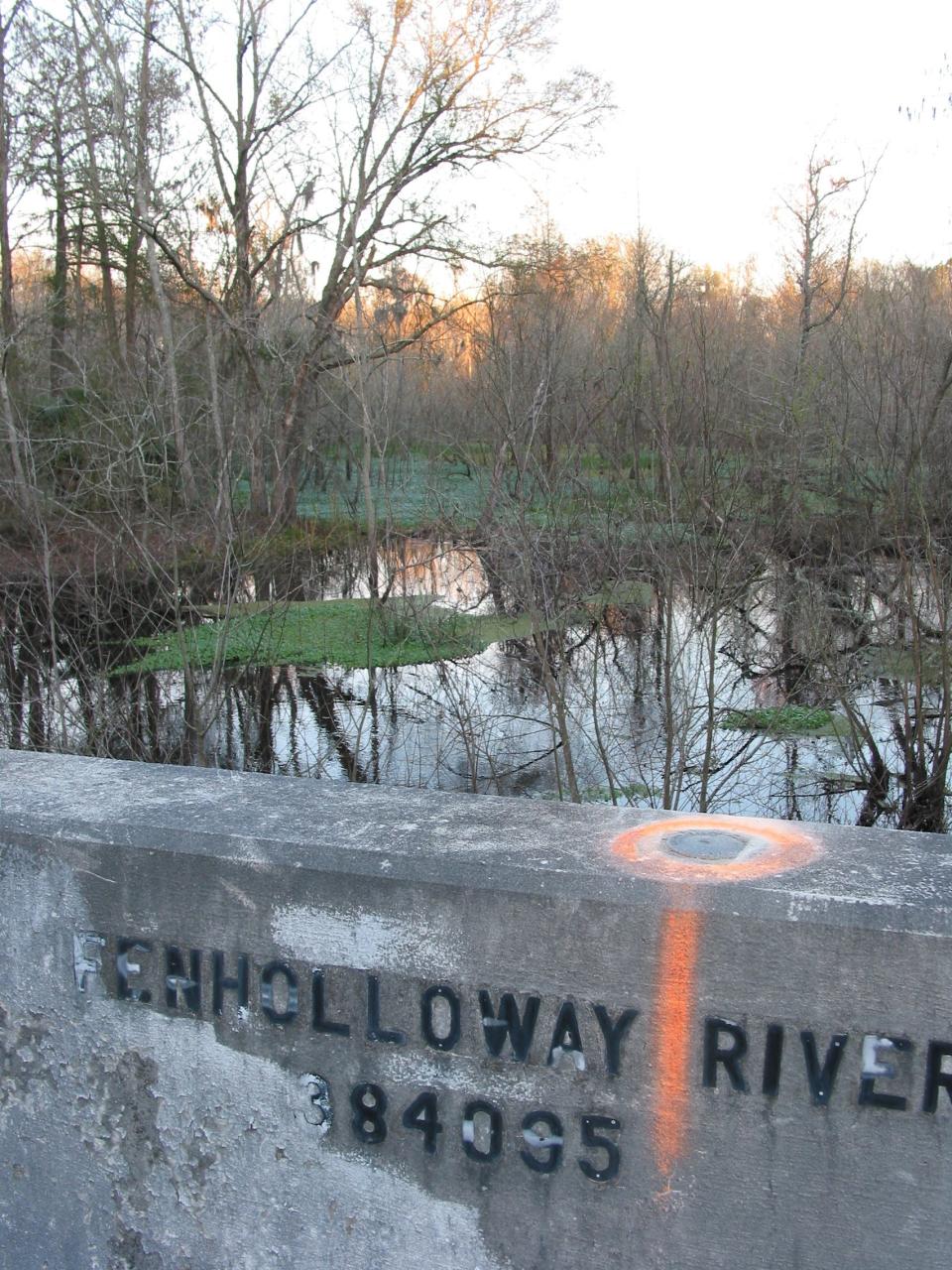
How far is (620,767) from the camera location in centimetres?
834

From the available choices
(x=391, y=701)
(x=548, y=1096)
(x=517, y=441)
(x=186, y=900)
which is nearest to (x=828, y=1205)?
(x=548, y=1096)

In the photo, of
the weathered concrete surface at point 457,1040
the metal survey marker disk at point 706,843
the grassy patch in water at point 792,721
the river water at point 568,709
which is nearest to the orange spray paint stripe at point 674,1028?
the weathered concrete surface at point 457,1040

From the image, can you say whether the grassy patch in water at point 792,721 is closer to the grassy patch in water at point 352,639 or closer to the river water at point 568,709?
the river water at point 568,709

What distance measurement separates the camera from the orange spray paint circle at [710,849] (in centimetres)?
196

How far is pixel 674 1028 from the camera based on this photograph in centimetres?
190

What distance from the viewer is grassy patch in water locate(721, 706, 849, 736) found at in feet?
29.9

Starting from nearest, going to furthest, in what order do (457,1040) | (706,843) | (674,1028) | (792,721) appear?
(674,1028)
(457,1040)
(706,843)
(792,721)

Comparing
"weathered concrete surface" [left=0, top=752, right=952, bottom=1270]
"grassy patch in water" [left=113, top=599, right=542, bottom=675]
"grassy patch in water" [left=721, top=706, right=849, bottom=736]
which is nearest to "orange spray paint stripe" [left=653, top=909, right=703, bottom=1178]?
"weathered concrete surface" [left=0, top=752, right=952, bottom=1270]

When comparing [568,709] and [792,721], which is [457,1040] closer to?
[568,709]

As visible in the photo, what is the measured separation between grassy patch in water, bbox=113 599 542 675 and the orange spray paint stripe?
9.42 m

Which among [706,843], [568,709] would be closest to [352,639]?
[568,709]

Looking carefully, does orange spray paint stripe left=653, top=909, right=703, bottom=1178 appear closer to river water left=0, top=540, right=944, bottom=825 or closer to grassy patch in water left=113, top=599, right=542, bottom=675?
river water left=0, top=540, right=944, bottom=825

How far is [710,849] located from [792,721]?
752cm

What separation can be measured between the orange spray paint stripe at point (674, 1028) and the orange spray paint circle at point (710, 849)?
9 cm
